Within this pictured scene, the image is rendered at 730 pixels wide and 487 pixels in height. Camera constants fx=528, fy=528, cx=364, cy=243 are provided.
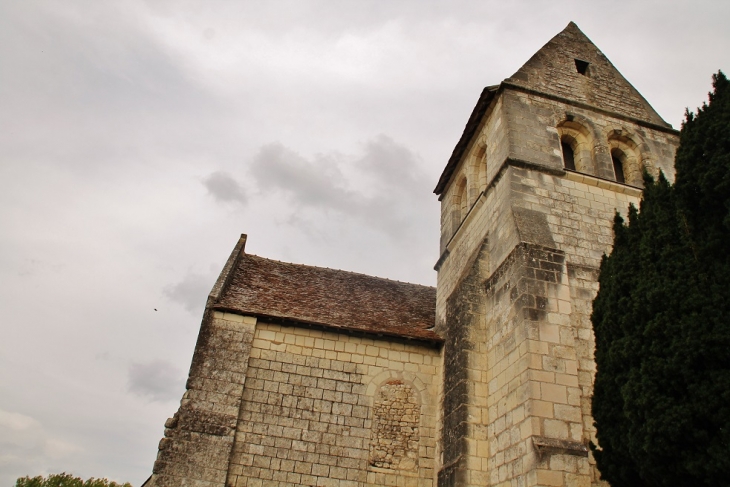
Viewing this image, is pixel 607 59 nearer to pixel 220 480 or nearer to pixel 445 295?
pixel 445 295

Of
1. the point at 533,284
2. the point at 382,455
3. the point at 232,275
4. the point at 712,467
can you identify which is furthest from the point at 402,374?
the point at 712,467

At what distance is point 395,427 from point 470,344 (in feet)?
7.86

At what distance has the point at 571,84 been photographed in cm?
1285

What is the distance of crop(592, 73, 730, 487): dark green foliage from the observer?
482 cm

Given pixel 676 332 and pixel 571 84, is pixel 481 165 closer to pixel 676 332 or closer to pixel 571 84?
pixel 571 84

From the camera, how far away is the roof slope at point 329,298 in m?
11.4

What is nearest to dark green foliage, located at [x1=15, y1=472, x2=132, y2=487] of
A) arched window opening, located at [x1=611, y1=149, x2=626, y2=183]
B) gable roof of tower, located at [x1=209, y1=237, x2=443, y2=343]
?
gable roof of tower, located at [x1=209, y1=237, x2=443, y2=343]

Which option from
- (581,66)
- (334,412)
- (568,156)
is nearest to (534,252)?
(568,156)

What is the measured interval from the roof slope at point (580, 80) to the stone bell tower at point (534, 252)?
0.13ft

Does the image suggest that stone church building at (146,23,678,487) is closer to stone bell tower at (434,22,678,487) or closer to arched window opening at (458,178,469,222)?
stone bell tower at (434,22,678,487)

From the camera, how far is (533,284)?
848 cm

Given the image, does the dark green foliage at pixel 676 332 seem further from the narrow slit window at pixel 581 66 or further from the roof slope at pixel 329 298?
the narrow slit window at pixel 581 66

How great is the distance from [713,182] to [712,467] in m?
2.73

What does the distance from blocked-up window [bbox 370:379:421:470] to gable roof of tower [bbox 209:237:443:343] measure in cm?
120
